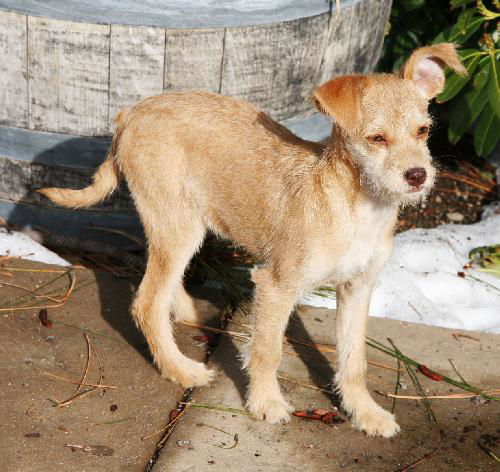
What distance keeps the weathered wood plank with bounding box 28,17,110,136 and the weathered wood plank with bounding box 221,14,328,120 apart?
695 mm

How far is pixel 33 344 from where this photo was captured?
4.31 meters

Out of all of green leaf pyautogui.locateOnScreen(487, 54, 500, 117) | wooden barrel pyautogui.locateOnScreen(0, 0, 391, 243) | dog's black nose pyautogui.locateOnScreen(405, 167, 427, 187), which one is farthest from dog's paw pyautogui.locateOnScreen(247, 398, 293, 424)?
green leaf pyautogui.locateOnScreen(487, 54, 500, 117)

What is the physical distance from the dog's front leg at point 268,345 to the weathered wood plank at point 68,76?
1563 millimetres

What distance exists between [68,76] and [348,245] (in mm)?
2008

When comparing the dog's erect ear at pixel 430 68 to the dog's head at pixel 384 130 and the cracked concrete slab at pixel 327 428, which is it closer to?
the dog's head at pixel 384 130

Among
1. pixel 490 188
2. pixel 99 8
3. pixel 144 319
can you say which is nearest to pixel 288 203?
pixel 144 319

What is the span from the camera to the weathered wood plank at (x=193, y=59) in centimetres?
466

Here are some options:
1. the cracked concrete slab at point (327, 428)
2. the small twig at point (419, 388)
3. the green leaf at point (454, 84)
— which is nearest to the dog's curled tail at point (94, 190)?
the cracked concrete slab at point (327, 428)

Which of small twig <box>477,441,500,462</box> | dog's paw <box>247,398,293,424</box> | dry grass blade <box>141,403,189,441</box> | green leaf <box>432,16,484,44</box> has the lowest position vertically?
dry grass blade <box>141,403,189,441</box>

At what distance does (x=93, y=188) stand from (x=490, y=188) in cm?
343

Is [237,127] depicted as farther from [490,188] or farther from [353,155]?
[490,188]

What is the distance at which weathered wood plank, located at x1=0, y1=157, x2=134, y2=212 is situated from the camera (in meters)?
5.07

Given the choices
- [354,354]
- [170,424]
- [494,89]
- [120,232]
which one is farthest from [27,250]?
[494,89]

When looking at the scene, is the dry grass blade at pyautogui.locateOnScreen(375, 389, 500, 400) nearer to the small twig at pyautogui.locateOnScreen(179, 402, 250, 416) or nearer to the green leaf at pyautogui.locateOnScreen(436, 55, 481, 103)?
the small twig at pyautogui.locateOnScreen(179, 402, 250, 416)
